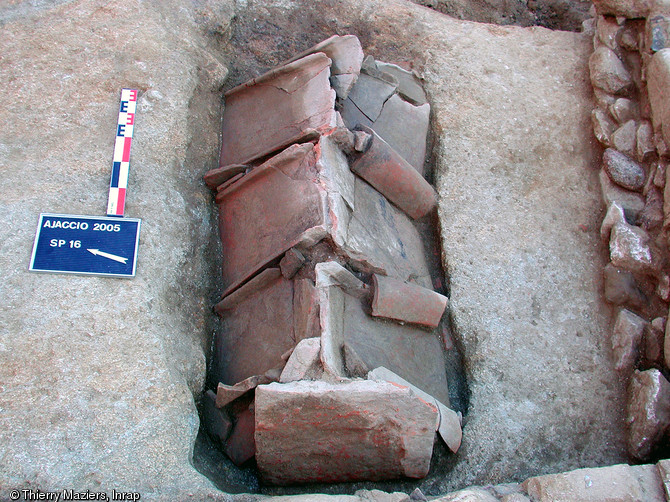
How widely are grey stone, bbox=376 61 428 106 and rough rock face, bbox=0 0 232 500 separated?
38.0 inches

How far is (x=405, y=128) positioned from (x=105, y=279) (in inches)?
68.9

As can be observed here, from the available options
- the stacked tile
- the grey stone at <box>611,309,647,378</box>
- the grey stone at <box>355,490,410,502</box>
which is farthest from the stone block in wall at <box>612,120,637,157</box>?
the grey stone at <box>355,490,410,502</box>

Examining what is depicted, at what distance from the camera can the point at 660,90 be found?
2.95 meters

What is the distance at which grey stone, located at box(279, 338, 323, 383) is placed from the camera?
2.17m

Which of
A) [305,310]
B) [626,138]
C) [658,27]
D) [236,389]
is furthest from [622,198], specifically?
[236,389]

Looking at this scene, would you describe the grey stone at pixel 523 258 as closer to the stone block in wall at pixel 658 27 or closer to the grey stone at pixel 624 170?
the grey stone at pixel 624 170

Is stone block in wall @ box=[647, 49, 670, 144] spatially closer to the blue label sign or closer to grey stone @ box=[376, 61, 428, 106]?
grey stone @ box=[376, 61, 428, 106]

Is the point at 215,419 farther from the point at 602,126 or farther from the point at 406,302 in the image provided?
the point at 602,126

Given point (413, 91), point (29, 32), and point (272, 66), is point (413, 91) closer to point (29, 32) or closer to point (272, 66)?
point (272, 66)

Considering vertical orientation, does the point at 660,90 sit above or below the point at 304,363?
above

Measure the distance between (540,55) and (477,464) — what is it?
2.56 m

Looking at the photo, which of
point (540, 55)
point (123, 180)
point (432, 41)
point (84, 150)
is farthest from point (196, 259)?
point (540, 55)

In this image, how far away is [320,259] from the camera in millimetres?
2490

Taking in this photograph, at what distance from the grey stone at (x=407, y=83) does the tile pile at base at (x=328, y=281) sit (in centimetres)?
1
